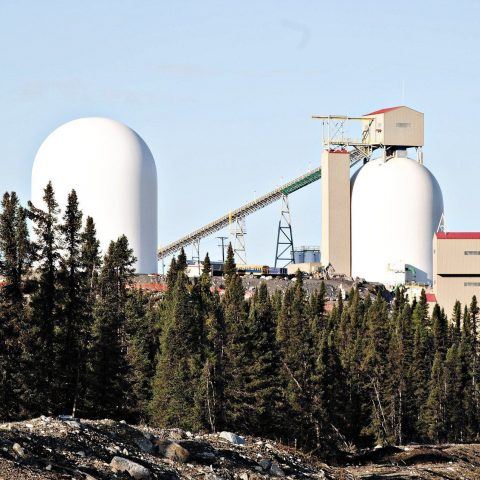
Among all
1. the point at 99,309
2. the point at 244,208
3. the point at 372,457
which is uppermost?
the point at 244,208

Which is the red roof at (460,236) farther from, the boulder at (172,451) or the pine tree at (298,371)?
the boulder at (172,451)

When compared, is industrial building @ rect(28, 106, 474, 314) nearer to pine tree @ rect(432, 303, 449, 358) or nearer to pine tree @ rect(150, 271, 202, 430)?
pine tree @ rect(432, 303, 449, 358)

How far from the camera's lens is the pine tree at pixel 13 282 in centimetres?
6238

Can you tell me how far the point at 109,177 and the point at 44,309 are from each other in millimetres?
97928

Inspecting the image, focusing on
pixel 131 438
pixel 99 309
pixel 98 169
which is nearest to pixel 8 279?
pixel 99 309

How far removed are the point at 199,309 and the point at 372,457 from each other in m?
26.5

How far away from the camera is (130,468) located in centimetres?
3269

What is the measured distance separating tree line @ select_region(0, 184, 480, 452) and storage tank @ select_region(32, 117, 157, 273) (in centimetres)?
6487

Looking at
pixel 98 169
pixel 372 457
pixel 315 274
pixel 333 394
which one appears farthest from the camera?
pixel 315 274

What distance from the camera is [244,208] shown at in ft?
636

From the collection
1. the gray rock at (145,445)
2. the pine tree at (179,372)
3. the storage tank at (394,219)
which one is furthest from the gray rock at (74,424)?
the storage tank at (394,219)

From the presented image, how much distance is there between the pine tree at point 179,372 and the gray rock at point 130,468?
35167 millimetres

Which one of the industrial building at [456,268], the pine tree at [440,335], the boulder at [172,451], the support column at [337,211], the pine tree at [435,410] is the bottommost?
the pine tree at [435,410]

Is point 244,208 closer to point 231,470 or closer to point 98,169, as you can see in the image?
point 98,169
